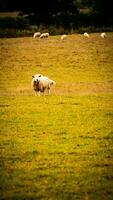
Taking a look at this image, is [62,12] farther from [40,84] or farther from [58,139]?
[58,139]

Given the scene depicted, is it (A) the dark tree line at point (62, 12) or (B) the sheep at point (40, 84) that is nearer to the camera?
(B) the sheep at point (40, 84)

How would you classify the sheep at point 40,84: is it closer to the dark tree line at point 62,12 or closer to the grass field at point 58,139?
the grass field at point 58,139

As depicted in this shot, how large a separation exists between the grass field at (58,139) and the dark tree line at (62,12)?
93.9 ft

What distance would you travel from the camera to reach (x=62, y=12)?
6575cm

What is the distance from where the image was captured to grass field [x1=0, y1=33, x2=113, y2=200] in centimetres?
882

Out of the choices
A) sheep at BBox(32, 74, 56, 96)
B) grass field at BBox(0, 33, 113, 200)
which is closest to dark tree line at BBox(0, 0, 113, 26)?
grass field at BBox(0, 33, 113, 200)

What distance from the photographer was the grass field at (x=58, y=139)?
882cm

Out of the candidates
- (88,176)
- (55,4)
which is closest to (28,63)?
(88,176)

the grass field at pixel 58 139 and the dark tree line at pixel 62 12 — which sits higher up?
the dark tree line at pixel 62 12

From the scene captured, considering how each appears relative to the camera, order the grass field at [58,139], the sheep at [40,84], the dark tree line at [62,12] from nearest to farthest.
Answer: the grass field at [58,139] < the sheep at [40,84] < the dark tree line at [62,12]

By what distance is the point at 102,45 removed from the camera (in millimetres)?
40781

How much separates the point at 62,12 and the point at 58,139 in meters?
54.6

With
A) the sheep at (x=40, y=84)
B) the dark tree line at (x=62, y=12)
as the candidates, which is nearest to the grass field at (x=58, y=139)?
the sheep at (x=40, y=84)

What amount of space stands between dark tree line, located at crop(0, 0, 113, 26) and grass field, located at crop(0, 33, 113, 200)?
2863 cm
